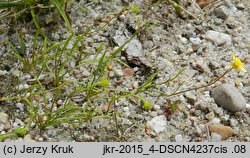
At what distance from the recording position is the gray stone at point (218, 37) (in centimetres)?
233

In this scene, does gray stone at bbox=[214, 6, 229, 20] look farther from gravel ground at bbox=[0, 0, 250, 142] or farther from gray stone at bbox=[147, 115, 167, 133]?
gray stone at bbox=[147, 115, 167, 133]

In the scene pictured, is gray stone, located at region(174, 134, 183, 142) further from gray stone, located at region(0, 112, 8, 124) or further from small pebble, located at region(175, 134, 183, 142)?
gray stone, located at region(0, 112, 8, 124)

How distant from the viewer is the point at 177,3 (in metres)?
2.47

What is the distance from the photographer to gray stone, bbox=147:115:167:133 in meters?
1.98

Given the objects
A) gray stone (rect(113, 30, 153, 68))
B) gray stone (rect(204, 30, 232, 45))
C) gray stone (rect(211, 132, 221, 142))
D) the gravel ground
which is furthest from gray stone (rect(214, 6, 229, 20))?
gray stone (rect(211, 132, 221, 142))

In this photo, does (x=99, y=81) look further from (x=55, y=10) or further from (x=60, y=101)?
(x=55, y=10)

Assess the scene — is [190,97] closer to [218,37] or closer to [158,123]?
[158,123]

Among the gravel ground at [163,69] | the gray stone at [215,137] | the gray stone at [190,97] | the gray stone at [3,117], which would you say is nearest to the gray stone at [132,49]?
the gravel ground at [163,69]

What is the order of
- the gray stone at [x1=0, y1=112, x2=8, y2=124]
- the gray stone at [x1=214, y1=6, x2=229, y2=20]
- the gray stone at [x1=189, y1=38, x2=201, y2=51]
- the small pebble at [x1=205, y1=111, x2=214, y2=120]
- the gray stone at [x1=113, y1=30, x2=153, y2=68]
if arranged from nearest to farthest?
the gray stone at [x1=0, y1=112, x2=8, y2=124] → the small pebble at [x1=205, y1=111, x2=214, y2=120] → the gray stone at [x1=113, y1=30, x2=153, y2=68] → the gray stone at [x1=189, y1=38, x2=201, y2=51] → the gray stone at [x1=214, y1=6, x2=229, y2=20]

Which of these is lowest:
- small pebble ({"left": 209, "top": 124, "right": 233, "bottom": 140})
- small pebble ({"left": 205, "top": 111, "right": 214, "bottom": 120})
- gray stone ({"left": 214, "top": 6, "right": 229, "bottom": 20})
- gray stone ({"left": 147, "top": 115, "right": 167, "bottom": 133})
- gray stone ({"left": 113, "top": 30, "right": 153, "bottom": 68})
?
small pebble ({"left": 209, "top": 124, "right": 233, "bottom": 140})

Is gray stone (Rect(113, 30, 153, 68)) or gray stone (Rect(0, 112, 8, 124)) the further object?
gray stone (Rect(113, 30, 153, 68))

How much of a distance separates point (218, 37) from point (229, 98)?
42cm

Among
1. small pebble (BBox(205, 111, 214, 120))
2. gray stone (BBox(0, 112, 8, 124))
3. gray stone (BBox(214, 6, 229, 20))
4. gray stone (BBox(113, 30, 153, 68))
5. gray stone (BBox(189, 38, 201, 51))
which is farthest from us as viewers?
gray stone (BBox(214, 6, 229, 20))

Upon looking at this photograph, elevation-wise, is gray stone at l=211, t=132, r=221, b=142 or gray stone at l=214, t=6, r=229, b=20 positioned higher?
gray stone at l=214, t=6, r=229, b=20
